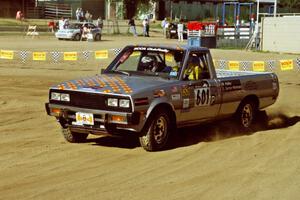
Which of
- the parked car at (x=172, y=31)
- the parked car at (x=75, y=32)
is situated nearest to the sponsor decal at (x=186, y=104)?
the parked car at (x=75, y=32)

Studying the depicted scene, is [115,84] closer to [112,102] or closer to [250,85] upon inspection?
[112,102]

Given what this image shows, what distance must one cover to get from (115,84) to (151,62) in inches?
44.9

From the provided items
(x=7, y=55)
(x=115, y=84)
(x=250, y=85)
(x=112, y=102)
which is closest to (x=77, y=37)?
(x=7, y=55)

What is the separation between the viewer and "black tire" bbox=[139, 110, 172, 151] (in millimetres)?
9219

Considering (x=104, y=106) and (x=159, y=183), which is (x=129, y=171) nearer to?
(x=159, y=183)

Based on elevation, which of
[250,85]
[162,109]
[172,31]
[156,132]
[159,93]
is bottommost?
[156,132]

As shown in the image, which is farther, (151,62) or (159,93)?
(151,62)

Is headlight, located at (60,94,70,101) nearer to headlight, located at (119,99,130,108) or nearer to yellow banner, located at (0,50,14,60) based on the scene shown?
headlight, located at (119,99,130,108)

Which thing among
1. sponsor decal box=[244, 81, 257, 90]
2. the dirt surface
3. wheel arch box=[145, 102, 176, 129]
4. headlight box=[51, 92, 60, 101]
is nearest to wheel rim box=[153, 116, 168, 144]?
wheel arch box=[145, 102, 176, 129]

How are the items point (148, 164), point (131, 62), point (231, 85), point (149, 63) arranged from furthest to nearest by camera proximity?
point (231, 85), point (131, 62), point (149, 63), point (148, 164)

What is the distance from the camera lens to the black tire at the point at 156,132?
30.2ft

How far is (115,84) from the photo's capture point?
9422 mm

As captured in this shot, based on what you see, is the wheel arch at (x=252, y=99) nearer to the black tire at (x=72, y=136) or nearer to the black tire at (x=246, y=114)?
the black tire at (x=246, y=114)

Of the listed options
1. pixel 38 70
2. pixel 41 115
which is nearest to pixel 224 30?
pixel 38 70
